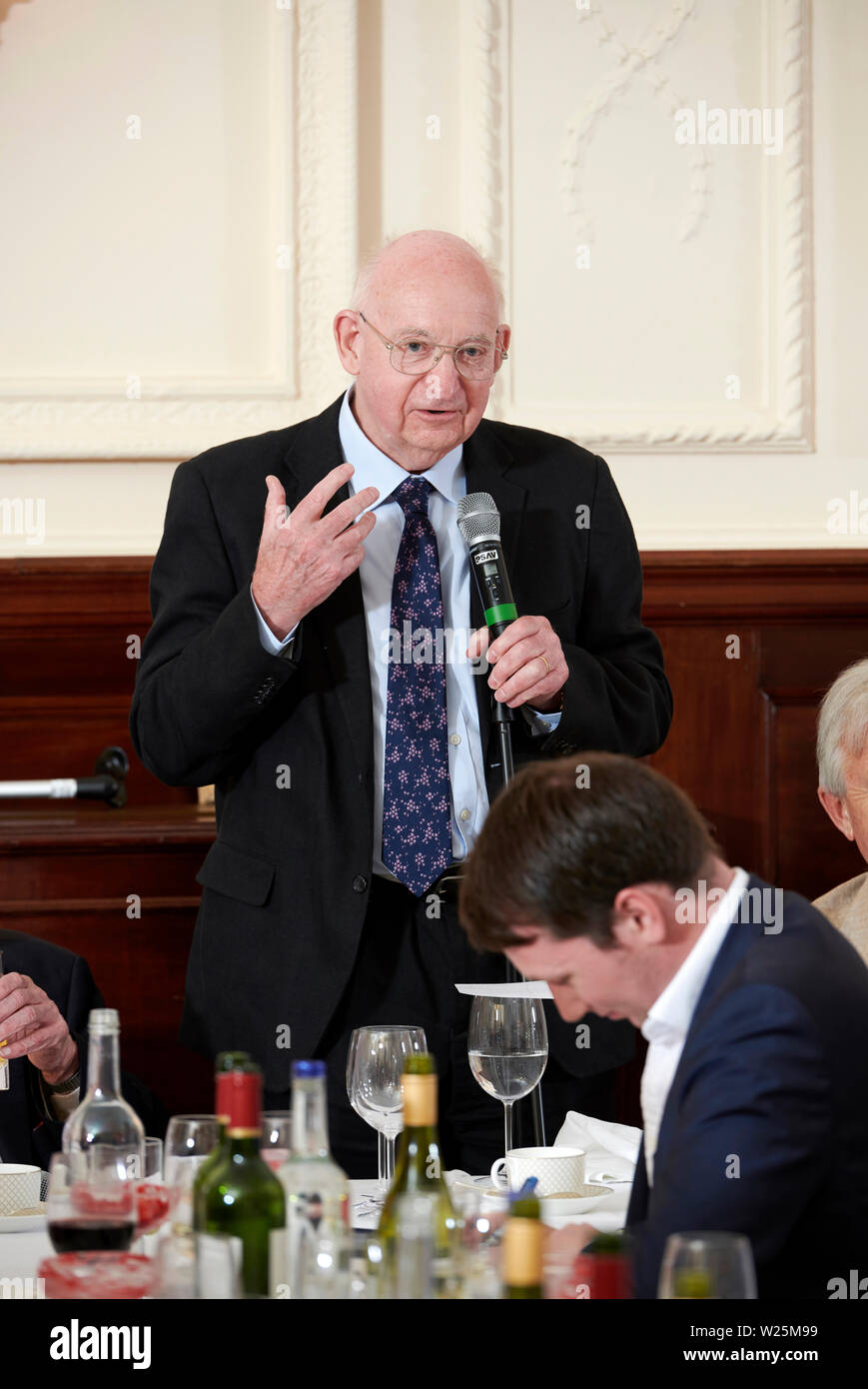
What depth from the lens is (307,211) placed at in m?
3.44

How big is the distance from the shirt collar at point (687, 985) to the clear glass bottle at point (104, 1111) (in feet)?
1.38

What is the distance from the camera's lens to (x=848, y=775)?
2.41 m

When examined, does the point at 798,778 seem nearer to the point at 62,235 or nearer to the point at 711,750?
the point at 711,750

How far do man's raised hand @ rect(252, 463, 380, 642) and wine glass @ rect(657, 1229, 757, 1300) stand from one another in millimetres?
1201

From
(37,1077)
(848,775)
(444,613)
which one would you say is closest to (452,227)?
(444,613)

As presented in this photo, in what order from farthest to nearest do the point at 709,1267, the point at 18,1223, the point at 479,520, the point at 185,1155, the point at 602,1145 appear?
the point at 479,520 < the point at 602,1145 < the point at 18,1223 < the point at 185,1155 < the point at 709,1267

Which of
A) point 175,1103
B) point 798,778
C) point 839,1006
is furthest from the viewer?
point 798,778

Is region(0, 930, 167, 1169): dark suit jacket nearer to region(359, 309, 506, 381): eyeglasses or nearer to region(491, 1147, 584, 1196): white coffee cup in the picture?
region(491, 1147, 584, 1196): white coffee cup

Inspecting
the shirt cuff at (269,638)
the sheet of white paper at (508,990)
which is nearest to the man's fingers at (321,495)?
the shirt cuff at (269,638)

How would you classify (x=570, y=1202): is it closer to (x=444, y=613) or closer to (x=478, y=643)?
(x=478, y=643)

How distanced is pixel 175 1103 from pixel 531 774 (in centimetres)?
184

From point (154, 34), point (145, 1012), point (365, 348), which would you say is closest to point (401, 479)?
point (365, 348)

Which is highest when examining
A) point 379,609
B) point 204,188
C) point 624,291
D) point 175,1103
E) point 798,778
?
point 204,188

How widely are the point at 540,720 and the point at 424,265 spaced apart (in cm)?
65
